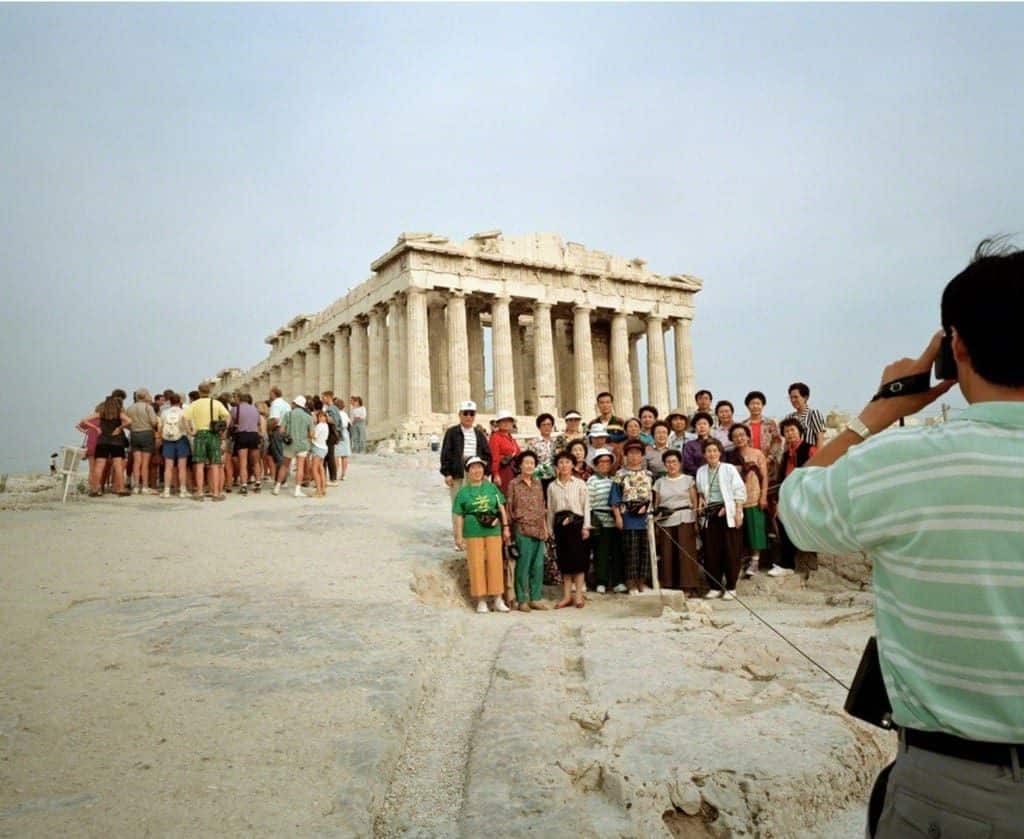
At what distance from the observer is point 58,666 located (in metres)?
4.64

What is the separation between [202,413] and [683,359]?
93.9ft

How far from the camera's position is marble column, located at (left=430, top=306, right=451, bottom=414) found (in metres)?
34.0

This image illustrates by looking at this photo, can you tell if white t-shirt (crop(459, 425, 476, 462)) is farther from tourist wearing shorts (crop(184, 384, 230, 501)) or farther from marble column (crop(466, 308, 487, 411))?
marble column (crop(466, 308, 487, 411))

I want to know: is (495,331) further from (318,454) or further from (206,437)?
(206,437)

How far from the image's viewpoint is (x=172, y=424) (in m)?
12.6

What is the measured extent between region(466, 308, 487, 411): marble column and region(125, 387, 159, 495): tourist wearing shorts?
22208 mm

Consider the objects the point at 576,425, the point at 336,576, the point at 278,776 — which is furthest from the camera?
the point at 576,425

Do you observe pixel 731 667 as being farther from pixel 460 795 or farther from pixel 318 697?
pixel 318 697

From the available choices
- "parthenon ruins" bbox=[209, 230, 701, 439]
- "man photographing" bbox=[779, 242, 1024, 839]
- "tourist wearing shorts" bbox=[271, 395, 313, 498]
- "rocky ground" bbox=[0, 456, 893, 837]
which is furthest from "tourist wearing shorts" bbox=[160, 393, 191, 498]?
"parthenon ruins" bbox=[209, 230, 701, 439]

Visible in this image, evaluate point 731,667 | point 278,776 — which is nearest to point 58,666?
point 278,776

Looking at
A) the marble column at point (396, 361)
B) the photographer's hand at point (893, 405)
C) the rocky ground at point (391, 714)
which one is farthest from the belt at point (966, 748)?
the marble column at point (396, 361)

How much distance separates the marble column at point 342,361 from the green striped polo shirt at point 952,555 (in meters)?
35.7

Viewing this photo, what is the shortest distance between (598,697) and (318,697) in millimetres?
1621

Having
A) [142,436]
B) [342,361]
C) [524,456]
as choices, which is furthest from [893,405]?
[342,361]
